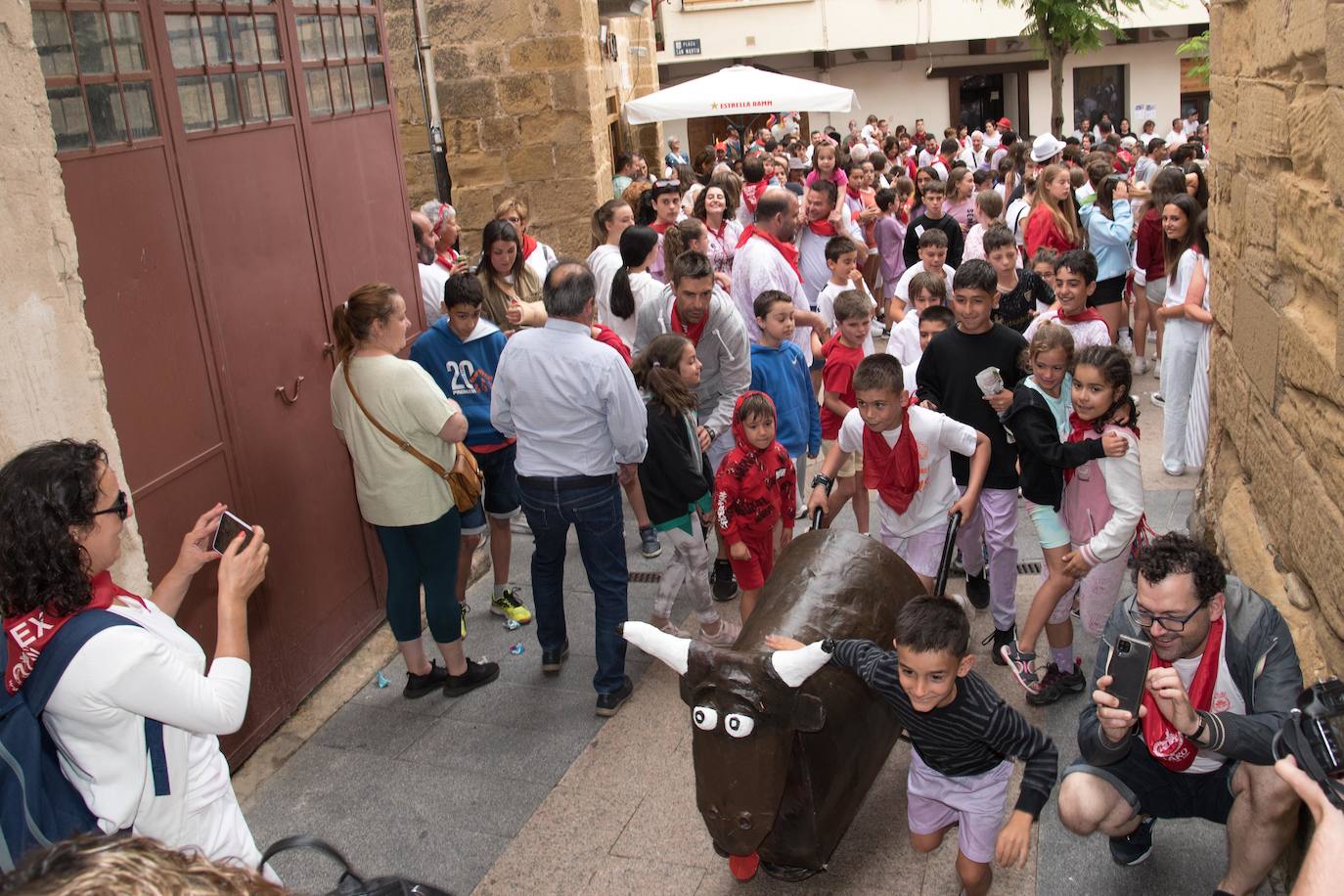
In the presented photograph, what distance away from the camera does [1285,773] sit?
2.47 m

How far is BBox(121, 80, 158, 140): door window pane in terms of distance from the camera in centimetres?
461

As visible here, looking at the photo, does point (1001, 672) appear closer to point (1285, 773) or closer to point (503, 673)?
point (503, 673)

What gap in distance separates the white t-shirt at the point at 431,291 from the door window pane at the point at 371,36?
130 centimetres

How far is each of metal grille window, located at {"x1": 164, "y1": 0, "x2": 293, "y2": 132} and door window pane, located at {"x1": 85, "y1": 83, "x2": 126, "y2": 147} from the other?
37 centimetres

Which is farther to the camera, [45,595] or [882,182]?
[882,182]

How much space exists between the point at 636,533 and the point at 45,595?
192 inches

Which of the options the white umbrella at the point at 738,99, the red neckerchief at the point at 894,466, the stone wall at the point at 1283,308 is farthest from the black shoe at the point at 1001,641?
the white umbrella at the point at 738,99

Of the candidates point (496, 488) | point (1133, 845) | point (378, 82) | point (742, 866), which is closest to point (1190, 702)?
point (1133, 845)

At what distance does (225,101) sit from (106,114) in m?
0.82

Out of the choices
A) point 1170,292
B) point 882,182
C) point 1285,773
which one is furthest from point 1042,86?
point 1285,773

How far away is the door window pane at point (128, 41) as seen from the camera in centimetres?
457

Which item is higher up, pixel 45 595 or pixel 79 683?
pixel 45 595

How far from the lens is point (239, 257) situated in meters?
5.20

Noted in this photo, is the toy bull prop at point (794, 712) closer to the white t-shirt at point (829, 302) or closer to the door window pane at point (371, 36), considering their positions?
the white t-shirt at point (829, 302)
